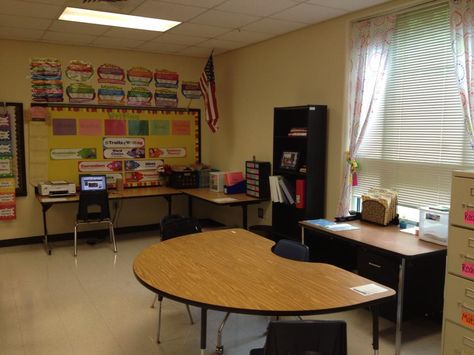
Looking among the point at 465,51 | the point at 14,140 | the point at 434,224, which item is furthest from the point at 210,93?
the point at 434,224

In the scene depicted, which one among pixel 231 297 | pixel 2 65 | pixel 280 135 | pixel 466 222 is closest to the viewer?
pixel 231 297

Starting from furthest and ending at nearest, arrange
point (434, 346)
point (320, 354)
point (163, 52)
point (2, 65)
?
point (163, 52)
point (2, 65)
point (434, 346)
point (320, 354)

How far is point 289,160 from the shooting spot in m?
4.77

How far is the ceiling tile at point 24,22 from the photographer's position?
4359 mm

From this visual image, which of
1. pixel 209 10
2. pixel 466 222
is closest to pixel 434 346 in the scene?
pixel 466 222

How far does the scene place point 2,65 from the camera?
17.7 feet

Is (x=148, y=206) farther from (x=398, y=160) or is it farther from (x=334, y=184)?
(x=398, y=160)

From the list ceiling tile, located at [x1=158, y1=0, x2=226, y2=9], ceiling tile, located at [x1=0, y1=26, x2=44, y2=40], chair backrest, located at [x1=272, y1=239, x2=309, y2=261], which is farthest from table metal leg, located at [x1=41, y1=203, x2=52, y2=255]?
Result: chair backrest, located at [x1=272, y1=239, x2=309, y2=261]

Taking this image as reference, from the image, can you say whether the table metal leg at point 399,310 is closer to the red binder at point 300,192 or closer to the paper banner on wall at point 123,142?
the red binder at point 300,192

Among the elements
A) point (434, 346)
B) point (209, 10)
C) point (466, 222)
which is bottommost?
point (434, 346)

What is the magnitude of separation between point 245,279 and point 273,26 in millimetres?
3243

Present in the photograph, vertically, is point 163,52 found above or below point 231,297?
above

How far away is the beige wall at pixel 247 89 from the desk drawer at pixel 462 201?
177cm

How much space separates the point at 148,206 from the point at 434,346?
14.9ft
